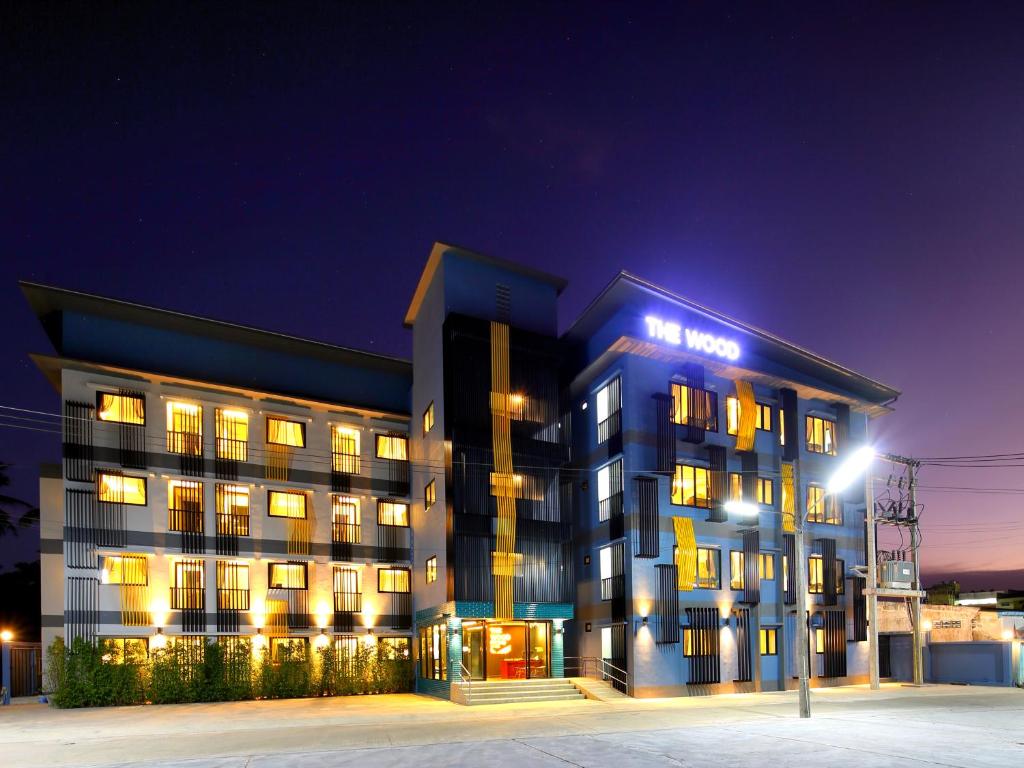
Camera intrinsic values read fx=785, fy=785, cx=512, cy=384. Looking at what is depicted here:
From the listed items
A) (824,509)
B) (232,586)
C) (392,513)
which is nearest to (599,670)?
(392,513)

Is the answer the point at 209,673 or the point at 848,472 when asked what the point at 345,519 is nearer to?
the point at 209,673

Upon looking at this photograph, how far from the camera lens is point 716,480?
3297 cm

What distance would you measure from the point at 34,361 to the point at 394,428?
1544cm

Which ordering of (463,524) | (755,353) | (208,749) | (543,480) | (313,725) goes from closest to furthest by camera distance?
(208,749), (313,725), (463,524), (543,480), (755,353)

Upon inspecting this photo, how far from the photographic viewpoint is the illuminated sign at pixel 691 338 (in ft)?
103

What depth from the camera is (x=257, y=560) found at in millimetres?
33906

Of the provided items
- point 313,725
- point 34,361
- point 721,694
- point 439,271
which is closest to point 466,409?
point 439,271

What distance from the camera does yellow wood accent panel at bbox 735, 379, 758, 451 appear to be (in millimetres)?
34031

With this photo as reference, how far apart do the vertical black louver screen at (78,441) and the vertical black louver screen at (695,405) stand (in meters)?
24.0

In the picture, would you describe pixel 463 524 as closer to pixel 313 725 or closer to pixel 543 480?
pixel 543 480

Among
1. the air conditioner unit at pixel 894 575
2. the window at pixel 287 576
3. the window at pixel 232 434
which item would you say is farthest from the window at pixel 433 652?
the air conditioner unit at pixel 894 575

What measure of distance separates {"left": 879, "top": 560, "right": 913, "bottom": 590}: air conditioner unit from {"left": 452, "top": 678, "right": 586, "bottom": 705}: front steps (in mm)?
14404

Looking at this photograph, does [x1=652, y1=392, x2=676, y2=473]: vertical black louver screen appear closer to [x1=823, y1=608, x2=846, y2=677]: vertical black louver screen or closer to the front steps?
the front steps

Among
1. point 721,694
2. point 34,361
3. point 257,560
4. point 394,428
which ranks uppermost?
point 34,361
